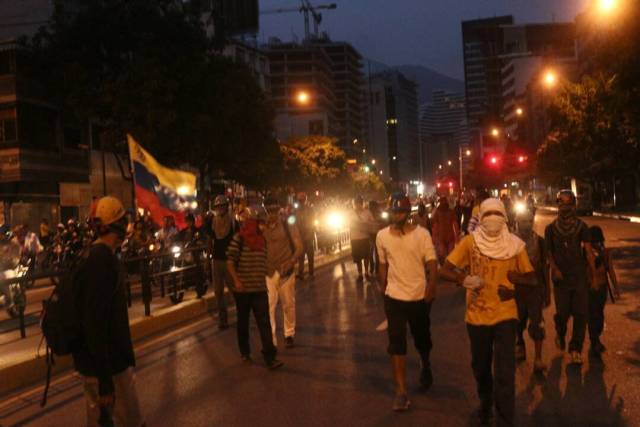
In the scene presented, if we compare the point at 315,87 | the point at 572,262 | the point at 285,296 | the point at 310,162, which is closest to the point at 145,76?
the point at 285,296

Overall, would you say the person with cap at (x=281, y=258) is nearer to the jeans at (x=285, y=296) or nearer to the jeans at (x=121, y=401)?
the jeans at (x=285, y=296)

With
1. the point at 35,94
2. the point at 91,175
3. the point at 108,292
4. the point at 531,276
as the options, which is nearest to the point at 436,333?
the point at 531,276

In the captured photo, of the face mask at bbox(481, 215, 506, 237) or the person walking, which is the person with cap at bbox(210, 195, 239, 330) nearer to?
the face mask at bbox(481, 215, 506, 237)

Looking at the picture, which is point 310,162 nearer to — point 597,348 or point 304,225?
point 304,225

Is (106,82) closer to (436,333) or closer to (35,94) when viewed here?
(35,94)

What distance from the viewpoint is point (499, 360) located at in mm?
5773

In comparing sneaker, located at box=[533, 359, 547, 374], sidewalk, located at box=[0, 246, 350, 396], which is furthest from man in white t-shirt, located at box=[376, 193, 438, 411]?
sidewalk, located at box=[0, 246, 350, 396]

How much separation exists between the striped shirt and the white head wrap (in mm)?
3313

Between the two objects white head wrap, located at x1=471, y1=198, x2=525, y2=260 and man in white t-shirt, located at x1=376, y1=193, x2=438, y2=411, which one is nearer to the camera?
white head wrap, located at x1=471, y1=198, x2=525, y2=260

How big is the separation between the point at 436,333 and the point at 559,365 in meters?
2.53

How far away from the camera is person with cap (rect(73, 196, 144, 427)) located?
4477mm

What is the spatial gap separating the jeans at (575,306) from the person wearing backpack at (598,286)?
0.15 meters

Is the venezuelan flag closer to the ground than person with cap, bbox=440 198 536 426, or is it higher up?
higher up

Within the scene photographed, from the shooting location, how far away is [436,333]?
34.4 feet
